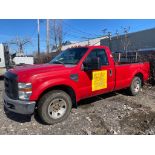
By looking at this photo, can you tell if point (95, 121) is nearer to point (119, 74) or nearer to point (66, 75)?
point (66, 75)

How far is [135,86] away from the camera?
290 inches

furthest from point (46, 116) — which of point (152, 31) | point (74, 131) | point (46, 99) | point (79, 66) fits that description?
point (152, 31)

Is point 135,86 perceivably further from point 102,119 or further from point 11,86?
point 11,86

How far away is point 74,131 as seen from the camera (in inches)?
175

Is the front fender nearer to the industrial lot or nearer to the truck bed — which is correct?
the industrial lot

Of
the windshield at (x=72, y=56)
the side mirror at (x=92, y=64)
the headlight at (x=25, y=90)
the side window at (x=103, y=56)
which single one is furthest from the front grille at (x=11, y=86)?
the side window at (x=103, y=56)

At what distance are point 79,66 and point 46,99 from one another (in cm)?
130

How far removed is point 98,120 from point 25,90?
2.05 metres

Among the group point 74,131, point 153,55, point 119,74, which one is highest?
point 153,55

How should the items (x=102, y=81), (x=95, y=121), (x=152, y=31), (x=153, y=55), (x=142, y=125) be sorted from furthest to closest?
(x=152, y=31)
(x=153, y=55)
(x=102, y=81)
(x=95, y=121)
(x=142, y=125)

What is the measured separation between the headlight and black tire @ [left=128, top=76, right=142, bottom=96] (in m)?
4.13

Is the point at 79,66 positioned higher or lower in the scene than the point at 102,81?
higher

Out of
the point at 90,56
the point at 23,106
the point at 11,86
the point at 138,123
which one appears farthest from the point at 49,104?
the point at 138,123

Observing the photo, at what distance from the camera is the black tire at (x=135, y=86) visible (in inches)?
283
